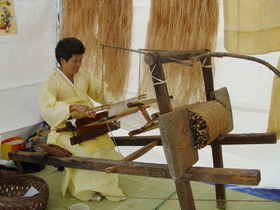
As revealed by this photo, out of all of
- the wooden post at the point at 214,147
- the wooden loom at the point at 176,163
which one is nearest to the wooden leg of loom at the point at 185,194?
the wooden loom at the point at 176,163

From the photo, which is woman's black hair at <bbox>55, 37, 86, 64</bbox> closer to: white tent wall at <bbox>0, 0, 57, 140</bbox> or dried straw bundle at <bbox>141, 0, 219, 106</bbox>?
dried straw bundle at <bbox>141, 0, 219, 106</bbox>

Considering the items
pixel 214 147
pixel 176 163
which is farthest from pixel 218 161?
pixel 176 163

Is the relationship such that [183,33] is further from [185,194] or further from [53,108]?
[185,194]

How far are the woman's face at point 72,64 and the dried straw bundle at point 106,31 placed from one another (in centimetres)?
82

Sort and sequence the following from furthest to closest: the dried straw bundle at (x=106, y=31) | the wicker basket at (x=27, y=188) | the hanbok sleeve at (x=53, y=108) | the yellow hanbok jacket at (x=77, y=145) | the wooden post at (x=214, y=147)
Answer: the dried straw bundle at (x=106, y=31), the yellow hanbok jacket at (x=77, y=145), the hanbok sleeve at (x=53, y=108), the wicker basket at (x=27, y=188), the wooden post at (x=214, y=147)

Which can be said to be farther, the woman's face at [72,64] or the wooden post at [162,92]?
the woman's face at [72,64]

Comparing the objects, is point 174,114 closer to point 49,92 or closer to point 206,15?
point 49,92

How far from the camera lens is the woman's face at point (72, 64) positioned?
3049mm

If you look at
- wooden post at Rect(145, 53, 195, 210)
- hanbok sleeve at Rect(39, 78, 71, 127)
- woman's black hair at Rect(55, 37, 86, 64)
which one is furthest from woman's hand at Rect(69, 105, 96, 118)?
wooden post at Rect(145, 53, 195, 210)

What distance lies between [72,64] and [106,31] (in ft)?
4.16

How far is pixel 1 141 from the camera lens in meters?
4.13

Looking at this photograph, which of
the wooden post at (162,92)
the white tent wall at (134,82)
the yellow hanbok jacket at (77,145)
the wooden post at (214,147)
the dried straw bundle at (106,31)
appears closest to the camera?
the wooden post at (162,92)

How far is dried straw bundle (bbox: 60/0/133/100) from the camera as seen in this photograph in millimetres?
4059

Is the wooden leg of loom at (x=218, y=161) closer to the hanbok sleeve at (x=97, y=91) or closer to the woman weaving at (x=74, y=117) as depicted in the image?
the woman weaving at (x=74, y=117)
